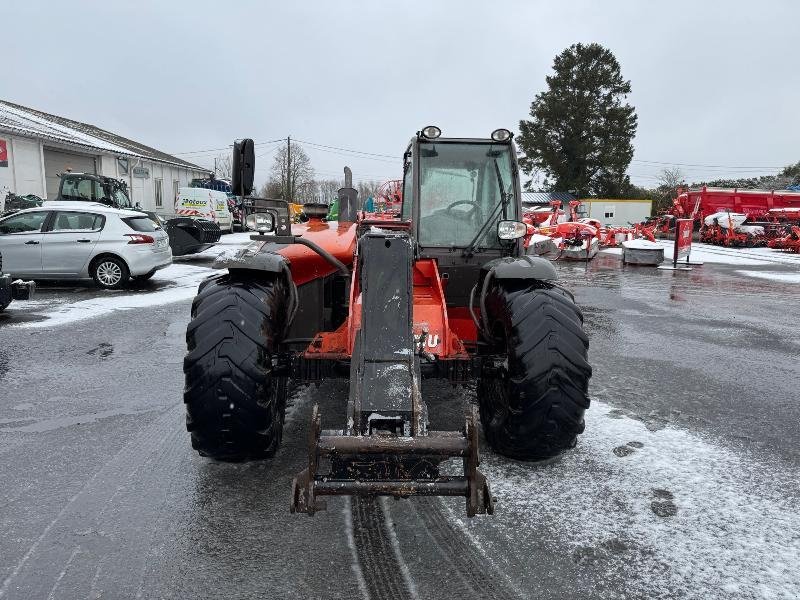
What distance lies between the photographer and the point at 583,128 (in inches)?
2025

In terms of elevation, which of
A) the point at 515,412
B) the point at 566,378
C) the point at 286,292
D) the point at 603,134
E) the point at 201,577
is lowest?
the point at 201,577

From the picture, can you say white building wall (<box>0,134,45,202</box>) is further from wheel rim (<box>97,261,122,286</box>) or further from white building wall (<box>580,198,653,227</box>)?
white building wall (<box>580,198,653,227</box>)

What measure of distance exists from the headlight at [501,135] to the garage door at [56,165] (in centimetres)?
2423

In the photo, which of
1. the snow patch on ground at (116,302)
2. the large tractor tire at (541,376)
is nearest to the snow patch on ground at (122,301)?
the snow patch on ground at (116,302)

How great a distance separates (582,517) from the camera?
3.47 metres

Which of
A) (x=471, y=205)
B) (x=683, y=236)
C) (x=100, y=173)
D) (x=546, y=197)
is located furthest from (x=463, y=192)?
(x=546, y=197)

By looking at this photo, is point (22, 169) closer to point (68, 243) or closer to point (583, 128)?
point (68, 243)

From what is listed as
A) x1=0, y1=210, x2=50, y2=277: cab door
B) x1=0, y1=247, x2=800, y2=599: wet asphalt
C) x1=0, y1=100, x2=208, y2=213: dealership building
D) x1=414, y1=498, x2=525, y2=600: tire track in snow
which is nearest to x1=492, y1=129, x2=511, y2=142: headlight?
x1=0, y1=247, x2=800, y2=599: wet asphalt

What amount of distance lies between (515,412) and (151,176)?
36.8 metres

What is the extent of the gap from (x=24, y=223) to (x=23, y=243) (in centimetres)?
44

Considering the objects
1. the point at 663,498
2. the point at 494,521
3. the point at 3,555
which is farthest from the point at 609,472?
the point at 3,555

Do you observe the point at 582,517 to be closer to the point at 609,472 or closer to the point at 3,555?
the point at 609,472

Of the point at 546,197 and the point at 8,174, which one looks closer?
the point at 8,174

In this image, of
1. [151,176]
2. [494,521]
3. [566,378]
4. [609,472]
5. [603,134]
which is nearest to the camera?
[494,521]
